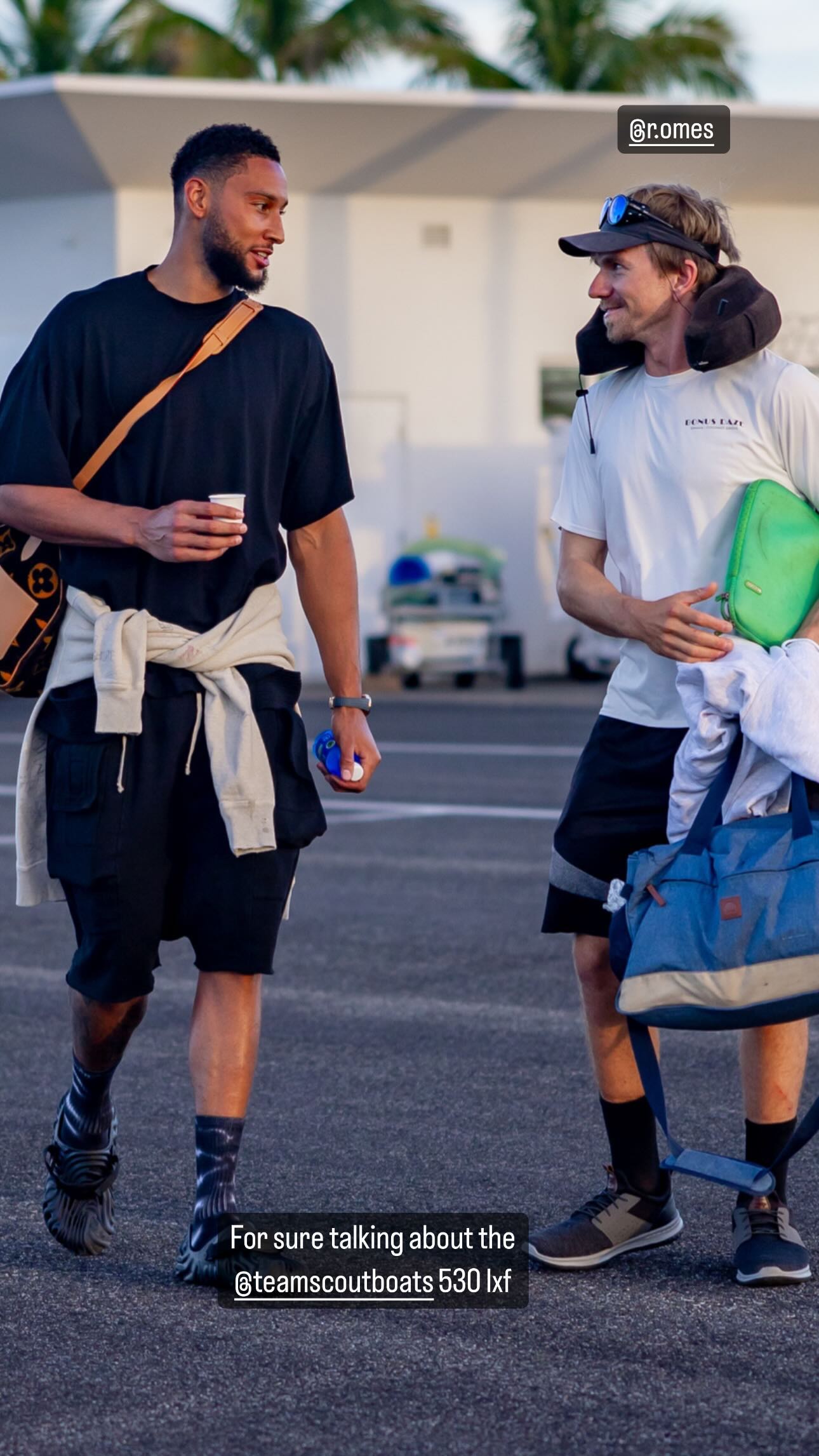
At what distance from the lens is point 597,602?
414 cm

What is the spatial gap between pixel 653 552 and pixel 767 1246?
139cm

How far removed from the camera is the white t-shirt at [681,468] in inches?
157

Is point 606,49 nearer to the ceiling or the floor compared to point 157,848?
nearer to the ceiling

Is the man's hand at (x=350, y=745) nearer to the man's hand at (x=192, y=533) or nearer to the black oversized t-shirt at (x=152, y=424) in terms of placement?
the black oversized t-shirt at (x=152, y=424)

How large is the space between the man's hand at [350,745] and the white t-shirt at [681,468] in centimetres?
51

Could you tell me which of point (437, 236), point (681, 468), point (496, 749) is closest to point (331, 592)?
point (681, 468)

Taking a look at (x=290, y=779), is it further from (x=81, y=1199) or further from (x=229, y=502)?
(x=81, y=1199)

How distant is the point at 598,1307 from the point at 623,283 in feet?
6.52

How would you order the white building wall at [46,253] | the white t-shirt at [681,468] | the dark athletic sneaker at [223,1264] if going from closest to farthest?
the dark athletic sneaker at [223,1264] → the white t-shirt at [681,468] → the white building wall at [46,253]

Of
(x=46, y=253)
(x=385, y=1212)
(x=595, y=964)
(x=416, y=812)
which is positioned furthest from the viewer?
(x=46, y=253)

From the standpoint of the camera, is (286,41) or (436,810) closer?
(436,810)

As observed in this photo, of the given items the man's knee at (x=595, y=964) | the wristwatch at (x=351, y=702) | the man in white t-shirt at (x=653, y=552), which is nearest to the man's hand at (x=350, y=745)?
the wristwatch at (x=351, y=702)

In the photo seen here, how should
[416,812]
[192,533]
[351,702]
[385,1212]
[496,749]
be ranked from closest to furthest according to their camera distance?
[192,533], [351,702], [385,1212], [416,812], [496,749]

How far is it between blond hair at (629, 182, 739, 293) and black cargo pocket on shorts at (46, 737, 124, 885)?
1.46 metres
